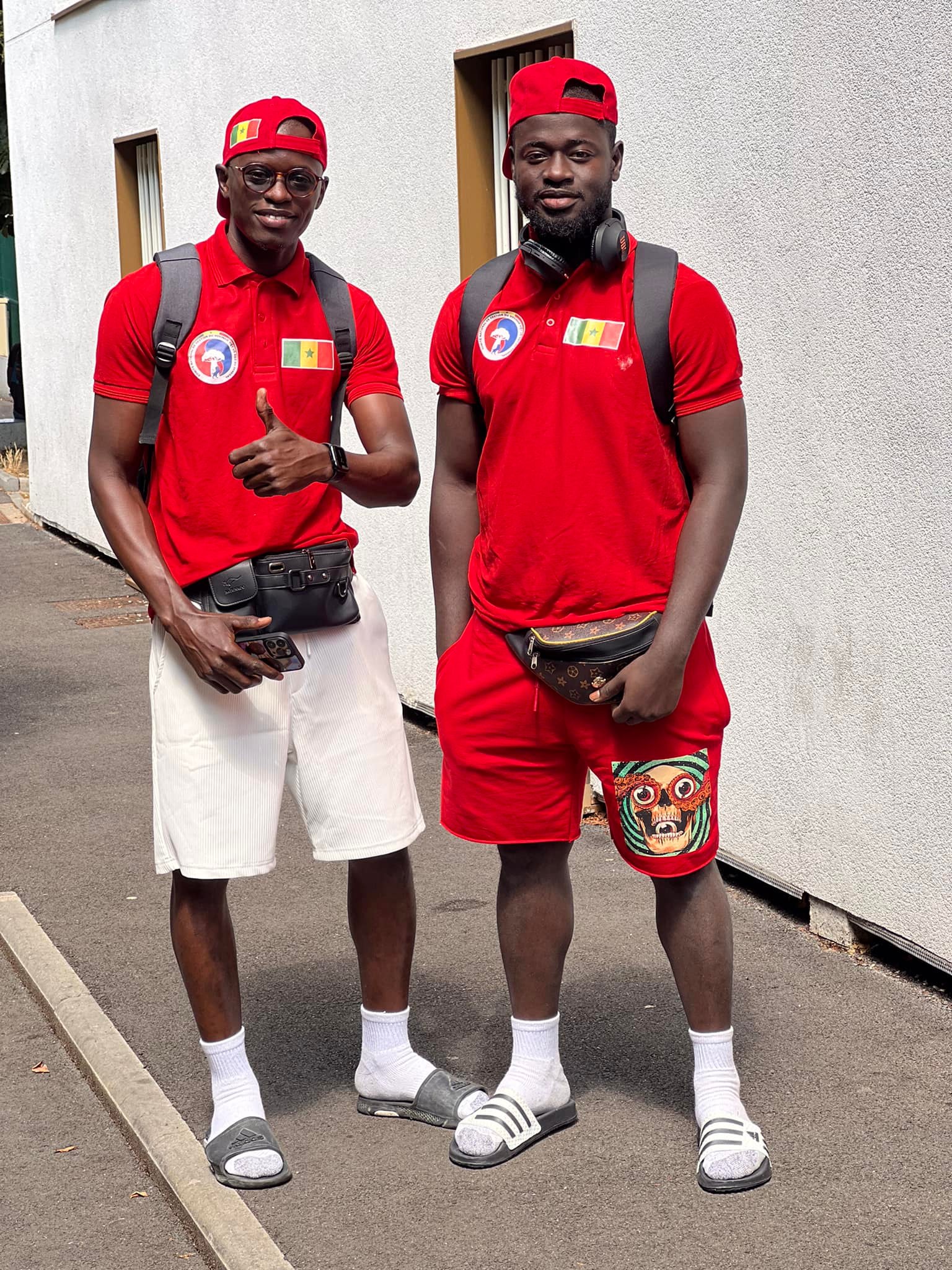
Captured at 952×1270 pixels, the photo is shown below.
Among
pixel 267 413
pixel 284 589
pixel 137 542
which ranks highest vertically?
pixel 267 413

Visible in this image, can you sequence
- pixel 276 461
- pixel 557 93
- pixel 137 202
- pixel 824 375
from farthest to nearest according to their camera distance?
pixel 137 202
pixel 824 375
pixel 557 93
pixel 276 461

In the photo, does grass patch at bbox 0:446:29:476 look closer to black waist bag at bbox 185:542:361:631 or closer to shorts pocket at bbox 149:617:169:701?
shorts pocket at bbox 149:617:169:701

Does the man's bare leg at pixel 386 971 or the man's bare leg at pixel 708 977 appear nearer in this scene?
the man's bare leg at pixel 708 977

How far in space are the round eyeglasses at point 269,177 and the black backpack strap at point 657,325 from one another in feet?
2.39

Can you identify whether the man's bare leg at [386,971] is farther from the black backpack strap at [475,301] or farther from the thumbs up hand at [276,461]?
the black backpack strap at [475,301]

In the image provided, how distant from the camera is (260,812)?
11.6 ft

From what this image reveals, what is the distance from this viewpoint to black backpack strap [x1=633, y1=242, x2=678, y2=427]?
3195 millimetres

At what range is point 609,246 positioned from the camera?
321 centimetres

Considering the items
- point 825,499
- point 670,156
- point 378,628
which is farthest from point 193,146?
point 378,628

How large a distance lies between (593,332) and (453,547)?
0.61 m

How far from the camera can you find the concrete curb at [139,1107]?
129 inches

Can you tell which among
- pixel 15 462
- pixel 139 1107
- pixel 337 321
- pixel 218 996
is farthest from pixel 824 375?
pixel 15 462

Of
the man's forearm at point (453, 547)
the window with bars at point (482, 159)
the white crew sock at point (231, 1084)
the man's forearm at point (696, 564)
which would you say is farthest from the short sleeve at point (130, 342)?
the window with bars at point (482, 159)

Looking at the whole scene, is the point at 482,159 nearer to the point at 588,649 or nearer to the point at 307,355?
the point at 307,355
